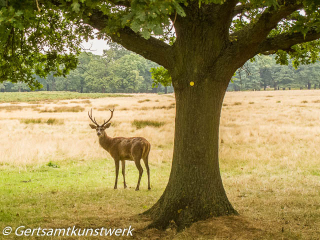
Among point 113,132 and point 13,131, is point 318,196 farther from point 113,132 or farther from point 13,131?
point 13,131

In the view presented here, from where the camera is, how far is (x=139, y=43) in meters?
6.58

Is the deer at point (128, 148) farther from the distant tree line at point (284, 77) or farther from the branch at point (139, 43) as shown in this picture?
the distant tree line at point (284, 77)

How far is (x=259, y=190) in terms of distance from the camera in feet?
33.3

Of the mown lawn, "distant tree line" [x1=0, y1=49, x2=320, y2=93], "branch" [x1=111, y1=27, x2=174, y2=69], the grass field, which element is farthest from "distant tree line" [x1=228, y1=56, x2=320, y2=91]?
"branch" [x1=111, y1=27, x2=174, y2=69]

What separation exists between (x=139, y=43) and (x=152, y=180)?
22.2ft

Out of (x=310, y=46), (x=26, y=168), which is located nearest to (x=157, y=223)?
(x=310, y=46)

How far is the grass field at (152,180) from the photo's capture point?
21.2ft

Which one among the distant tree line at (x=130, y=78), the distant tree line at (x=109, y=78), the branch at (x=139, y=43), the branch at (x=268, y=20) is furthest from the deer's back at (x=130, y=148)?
the distant tree line at (x=130, y=78)

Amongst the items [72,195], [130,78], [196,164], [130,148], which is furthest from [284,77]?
[196,164]

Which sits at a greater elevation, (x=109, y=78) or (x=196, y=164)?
(x=109, y=78)

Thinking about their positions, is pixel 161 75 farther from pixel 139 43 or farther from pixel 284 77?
pixel 284 77

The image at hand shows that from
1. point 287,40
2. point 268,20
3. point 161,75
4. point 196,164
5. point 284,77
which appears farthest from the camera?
point 284,77

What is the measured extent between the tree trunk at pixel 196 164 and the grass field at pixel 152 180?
29cm

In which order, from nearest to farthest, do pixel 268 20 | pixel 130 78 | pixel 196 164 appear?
pixel 268 20 → pixel 196 164 → pixel 130 78
